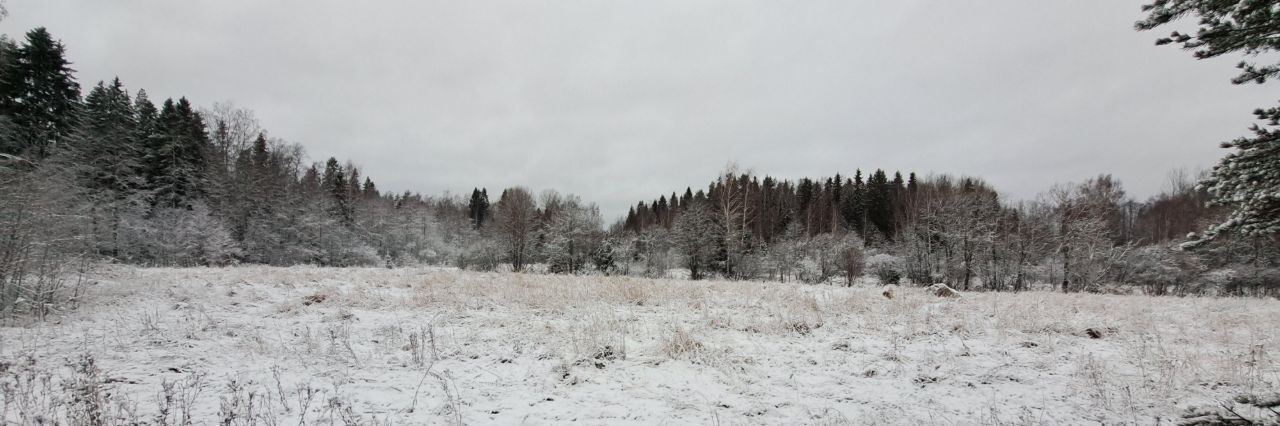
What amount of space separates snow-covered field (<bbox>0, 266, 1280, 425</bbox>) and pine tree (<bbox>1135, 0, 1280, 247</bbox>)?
2.07 meters

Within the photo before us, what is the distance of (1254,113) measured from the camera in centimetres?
376

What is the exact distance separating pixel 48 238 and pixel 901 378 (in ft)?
53.3

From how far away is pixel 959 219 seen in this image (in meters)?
31.6

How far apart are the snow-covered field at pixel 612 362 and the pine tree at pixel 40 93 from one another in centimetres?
3379

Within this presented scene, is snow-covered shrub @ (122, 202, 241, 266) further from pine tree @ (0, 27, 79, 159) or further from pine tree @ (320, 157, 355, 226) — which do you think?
pine tree @ (320, 157, 355, 226)

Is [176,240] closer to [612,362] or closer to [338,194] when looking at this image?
[338,194]

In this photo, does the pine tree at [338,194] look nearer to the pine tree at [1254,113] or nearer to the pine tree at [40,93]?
the pine tree at [40,93]

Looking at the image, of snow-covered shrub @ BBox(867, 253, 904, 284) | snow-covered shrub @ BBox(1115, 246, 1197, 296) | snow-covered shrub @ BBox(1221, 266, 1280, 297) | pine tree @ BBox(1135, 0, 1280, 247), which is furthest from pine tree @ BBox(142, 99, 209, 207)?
snow-covered shrub @ BBox(1221, 266, 1280, 297)

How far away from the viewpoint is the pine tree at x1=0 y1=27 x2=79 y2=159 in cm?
2780

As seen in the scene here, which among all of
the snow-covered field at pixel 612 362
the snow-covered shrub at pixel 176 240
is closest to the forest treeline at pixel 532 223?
the snow-covered shrub at pixel 176 240

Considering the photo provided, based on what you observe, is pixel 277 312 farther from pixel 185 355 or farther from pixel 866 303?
pixel 866 303

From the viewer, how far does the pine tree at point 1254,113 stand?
3670 millimetres

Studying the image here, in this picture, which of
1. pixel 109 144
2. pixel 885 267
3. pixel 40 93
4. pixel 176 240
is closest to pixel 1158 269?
pixel 885 267

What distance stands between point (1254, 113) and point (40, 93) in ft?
180
